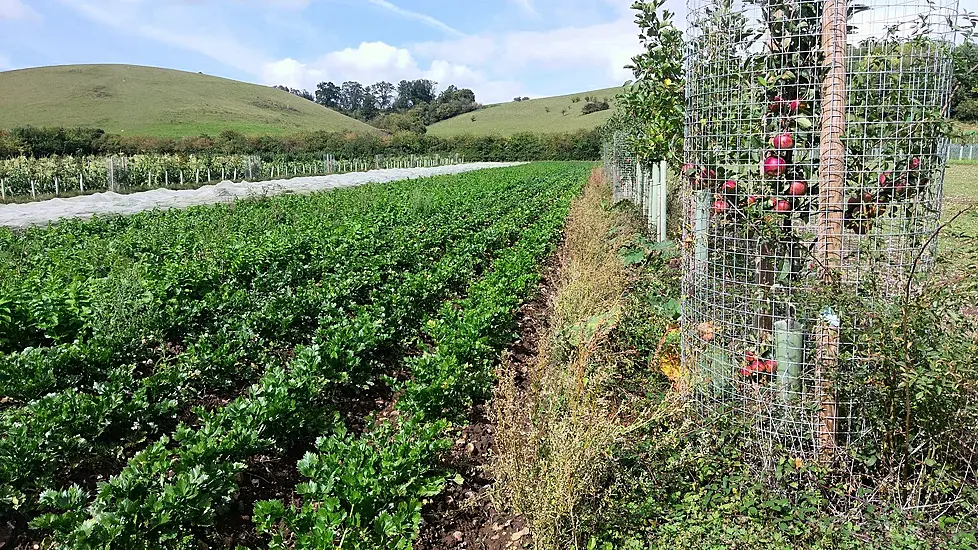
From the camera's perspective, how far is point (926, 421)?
10.1 feet

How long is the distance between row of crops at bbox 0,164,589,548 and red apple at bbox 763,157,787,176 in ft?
8.33

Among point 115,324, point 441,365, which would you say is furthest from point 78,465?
point 441,365

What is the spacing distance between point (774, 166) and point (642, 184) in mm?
12574

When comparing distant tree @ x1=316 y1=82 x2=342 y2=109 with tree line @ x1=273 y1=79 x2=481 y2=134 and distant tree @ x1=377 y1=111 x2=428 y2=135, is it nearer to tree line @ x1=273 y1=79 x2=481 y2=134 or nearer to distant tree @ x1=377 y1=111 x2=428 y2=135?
tree line @ x1=273 y1=79 x2=481 y2=134

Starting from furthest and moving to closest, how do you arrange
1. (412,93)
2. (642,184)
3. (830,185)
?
1. (412,93)
2. (642,184)
3. (830,185)

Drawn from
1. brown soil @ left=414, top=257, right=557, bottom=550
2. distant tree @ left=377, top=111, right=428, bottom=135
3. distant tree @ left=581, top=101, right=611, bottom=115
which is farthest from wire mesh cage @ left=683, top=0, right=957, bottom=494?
distant tree @ left=581, top=101, right=611, bottom=115

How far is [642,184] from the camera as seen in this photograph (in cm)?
1574

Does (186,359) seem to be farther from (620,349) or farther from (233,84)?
(233,84)

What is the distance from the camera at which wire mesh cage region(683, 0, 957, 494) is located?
11.1ft

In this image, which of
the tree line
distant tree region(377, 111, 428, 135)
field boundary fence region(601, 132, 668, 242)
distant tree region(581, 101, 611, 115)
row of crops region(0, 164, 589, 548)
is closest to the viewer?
row of crops region(0, 164, 589, 548)

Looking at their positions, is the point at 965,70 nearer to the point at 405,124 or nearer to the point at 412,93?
the point at 405,124

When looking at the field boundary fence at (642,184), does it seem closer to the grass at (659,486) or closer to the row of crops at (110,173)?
the grass at (659,486)

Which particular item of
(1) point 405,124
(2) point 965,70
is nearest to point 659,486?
(2) point 965,70

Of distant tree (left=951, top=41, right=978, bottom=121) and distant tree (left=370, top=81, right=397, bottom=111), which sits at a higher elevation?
distant tree (left=370, top=81, right=397, bottom=111)
